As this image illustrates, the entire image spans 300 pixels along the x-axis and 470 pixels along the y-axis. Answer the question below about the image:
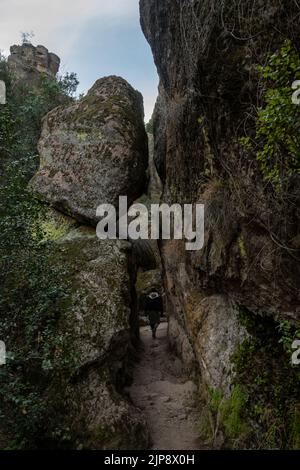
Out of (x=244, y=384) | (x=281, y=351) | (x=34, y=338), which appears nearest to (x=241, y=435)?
(x=244, y=384)

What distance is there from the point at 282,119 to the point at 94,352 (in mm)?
5789

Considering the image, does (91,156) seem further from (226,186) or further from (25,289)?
(226,186)

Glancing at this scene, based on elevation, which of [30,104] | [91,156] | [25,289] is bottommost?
[25,289]

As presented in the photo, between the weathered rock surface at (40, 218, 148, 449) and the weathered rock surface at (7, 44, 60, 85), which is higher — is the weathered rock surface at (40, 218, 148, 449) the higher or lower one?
the lower one

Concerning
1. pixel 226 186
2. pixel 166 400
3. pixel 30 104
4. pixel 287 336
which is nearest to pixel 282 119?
pixel 226 186

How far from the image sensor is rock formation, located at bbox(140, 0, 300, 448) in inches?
216

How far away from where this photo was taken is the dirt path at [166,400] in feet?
23.2

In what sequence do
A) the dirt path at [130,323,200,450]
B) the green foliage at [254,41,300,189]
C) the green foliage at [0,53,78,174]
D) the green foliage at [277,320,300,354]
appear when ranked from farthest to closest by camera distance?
the green foliage at [0,53,78,174], the dirt path at [130,323,200,450], the green foliage at [277,320,300,354], the green foliage at [254,41,300,189]

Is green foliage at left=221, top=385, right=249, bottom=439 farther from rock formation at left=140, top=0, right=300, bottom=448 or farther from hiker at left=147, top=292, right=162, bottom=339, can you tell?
hiker at left=147, top=292, right=162, bottom=339

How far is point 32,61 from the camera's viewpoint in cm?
3269

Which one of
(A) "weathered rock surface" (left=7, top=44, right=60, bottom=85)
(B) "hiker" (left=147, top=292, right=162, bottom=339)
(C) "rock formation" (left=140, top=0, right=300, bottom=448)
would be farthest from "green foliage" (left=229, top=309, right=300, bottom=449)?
(A) "weathered rock surface" (left=7, top=44, right=60, bottom=85)

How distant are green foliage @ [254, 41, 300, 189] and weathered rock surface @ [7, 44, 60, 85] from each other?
26203 millimetres

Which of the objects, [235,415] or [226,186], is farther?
[226,186]

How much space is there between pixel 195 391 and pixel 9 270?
5.20m
